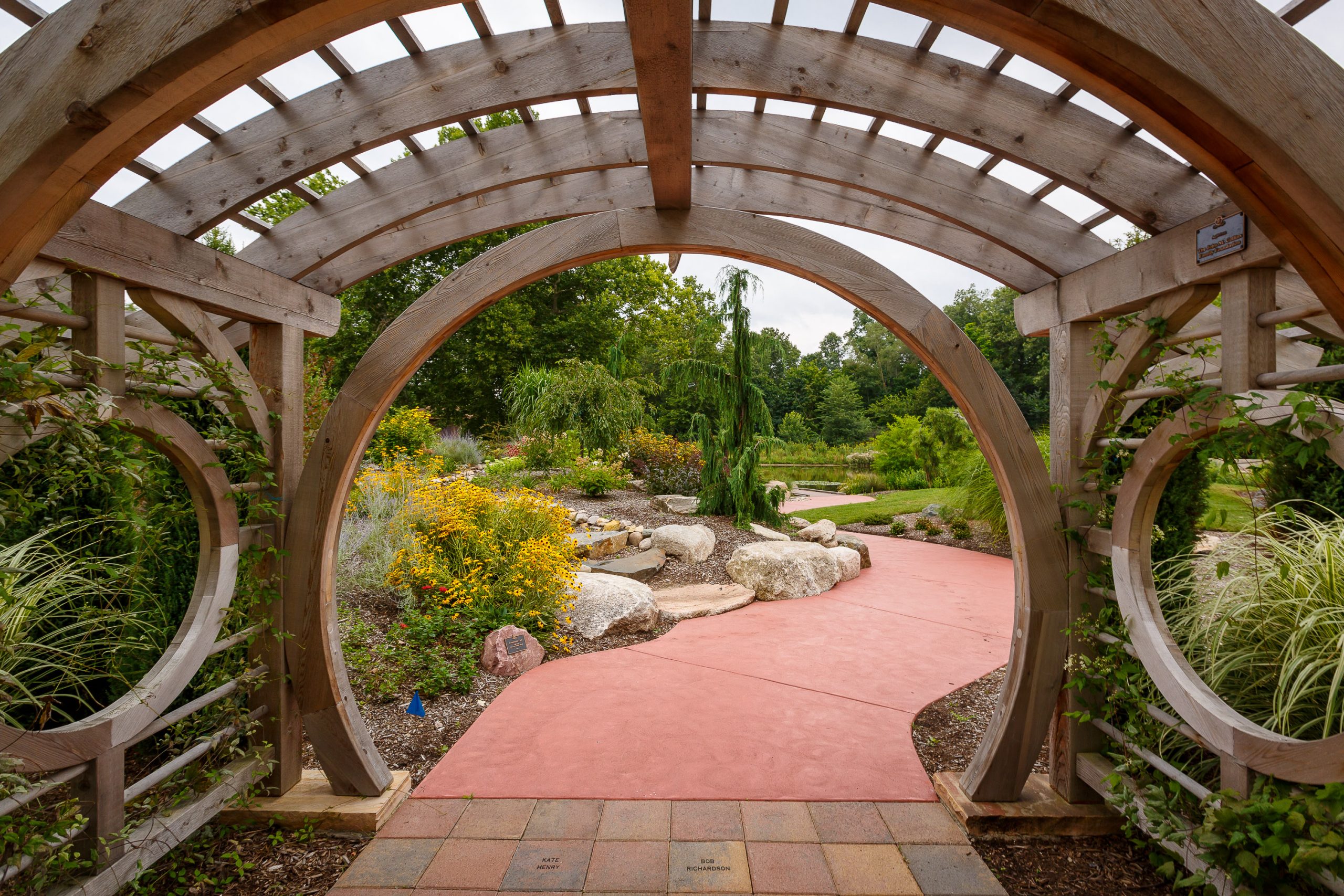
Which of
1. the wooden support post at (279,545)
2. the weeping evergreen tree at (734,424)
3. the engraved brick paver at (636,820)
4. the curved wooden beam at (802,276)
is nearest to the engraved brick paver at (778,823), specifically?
the engraved brick paver at (636,820)

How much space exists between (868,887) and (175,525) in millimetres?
3208

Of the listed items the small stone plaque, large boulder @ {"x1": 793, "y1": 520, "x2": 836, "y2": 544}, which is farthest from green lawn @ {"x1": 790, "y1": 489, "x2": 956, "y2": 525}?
the small stone plaque

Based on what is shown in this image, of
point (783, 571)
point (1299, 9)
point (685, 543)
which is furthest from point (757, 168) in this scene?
point (685, 543)

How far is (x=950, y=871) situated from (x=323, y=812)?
2.35 meters

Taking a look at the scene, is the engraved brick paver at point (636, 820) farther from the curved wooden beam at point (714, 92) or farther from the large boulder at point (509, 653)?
the curved wooden beam at point (714, 92)

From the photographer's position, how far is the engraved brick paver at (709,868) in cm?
218

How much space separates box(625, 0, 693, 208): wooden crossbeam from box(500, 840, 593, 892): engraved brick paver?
2464mm

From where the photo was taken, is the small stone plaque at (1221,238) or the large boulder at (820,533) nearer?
the small stone plaque at (1221,238)

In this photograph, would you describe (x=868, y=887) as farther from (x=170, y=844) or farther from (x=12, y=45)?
(x=12, y=45)

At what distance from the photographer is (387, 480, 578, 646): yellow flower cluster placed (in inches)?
179

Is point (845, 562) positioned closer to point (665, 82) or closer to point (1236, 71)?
point (665, 82)

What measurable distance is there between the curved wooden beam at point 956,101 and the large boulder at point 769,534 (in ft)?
17.3

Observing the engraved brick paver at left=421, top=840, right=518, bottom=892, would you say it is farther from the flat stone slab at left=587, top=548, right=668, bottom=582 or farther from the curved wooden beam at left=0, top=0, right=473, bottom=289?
the flat stone slab at left=587, top=548, right=668, bottom=582

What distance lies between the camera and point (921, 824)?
2.57m
